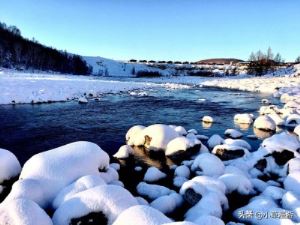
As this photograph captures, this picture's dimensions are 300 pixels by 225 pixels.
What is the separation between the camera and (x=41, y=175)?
7699 millimetres

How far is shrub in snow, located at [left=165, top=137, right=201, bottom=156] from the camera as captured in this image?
11516mm

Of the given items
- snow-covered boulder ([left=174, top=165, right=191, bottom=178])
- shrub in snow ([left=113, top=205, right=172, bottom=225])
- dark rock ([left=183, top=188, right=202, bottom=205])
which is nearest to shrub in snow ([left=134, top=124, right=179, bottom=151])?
snow-covered boulder ([left=174, top=165, right=191, bottom=178])

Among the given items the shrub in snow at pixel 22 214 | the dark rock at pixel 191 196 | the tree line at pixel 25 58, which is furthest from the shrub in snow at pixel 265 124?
the tree line at pixel 25 58

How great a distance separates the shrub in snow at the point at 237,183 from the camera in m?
8.42

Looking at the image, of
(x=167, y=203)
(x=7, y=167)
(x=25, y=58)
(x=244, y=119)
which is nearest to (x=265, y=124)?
(x=244, y=119)

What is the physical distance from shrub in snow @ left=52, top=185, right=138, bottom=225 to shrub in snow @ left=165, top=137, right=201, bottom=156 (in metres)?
5.31

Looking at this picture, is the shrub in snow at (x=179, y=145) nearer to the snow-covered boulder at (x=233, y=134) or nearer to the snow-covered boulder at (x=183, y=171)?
the snow-covered boulder at (x=183, y=171)

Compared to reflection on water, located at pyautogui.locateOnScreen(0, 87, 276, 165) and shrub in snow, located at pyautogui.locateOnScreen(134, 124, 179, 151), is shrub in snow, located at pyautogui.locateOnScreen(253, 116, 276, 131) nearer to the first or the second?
reflection on water, located at pyautogui.locateOnScreen(0, 87, 276, 165)

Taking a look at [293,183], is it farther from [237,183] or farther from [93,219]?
[93,219]

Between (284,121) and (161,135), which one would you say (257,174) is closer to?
(161,135)

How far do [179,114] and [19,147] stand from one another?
1141cm

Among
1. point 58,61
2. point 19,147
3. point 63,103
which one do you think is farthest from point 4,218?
point 58,61

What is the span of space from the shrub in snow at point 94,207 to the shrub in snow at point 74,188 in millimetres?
465

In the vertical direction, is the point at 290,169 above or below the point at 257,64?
below
